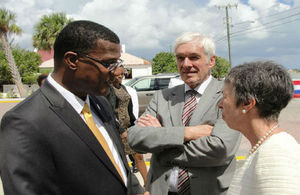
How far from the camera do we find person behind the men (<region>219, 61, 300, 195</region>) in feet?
4.14

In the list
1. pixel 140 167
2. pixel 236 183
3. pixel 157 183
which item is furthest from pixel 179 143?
pixel 140 167

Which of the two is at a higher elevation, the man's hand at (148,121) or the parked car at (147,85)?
the man's hand at (148,121)

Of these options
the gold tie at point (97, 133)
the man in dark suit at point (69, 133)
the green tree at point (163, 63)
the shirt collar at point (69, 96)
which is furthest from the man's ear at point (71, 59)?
the green tree at point (163, 63)

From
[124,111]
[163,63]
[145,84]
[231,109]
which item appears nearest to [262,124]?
[231,109]

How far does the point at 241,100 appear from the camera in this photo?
1.52 m

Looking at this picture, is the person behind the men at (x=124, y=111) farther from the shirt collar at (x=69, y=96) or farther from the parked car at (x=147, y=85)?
the parked car at (x=147, y=85)

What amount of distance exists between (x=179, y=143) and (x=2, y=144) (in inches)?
43.6

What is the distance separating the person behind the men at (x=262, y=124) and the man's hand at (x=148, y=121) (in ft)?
2.13

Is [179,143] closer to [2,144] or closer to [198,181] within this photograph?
[198,181]

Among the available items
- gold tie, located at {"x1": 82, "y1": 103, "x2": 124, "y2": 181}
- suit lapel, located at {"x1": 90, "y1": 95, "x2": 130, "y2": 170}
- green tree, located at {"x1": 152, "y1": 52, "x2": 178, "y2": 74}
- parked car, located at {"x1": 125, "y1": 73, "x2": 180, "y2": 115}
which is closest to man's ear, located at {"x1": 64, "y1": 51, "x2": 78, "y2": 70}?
gold tie, located at {"x1": 82, "y1": 103, "x2": 124, "y2": 181}

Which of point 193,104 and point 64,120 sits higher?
point 64,120

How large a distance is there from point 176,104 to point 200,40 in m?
0.56

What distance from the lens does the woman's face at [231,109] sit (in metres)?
1.57

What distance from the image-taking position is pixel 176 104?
223 centimetres
